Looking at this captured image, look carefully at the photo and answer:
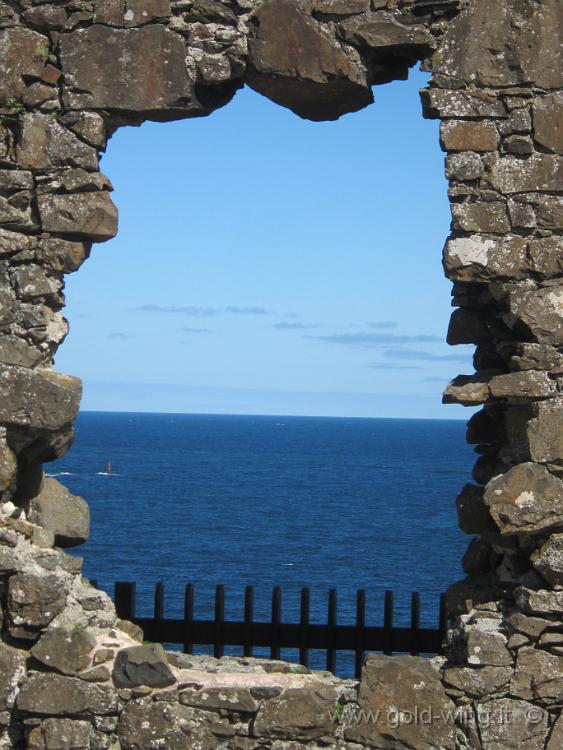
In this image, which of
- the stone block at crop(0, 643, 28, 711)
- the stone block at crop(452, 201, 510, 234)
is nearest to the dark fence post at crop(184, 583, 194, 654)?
the stone block at crop(0, 643, 28, 711)

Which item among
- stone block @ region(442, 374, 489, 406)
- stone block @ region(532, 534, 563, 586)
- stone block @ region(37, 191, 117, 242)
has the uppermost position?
stone block @ region(37, 191, 117, 242)

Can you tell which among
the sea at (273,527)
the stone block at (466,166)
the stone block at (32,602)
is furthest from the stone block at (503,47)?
the sea at (273,527)

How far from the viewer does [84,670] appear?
236 inches

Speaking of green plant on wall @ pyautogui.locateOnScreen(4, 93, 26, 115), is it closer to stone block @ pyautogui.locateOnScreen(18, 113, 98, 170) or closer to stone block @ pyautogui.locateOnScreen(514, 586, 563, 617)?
stone block @ pyautogui.locateOnScreen(18, 113, 98, 170)

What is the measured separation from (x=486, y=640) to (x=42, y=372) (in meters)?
2.77

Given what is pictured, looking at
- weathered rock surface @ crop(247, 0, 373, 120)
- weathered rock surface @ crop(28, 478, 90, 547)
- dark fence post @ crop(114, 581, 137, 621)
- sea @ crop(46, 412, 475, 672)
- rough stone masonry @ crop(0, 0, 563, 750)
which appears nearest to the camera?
rough stone masonry @ crop(0, 0, 563, 750)

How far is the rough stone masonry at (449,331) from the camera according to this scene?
19.1ft

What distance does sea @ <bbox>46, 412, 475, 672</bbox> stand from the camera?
3192 centimetres

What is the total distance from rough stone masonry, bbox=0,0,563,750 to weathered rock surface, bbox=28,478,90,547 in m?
0.06

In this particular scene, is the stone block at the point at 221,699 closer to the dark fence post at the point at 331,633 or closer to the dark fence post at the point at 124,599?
the dark fence post at the point at 331,633

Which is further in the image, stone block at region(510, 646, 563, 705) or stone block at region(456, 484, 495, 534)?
stone block at region(456, 484, 495, 534)

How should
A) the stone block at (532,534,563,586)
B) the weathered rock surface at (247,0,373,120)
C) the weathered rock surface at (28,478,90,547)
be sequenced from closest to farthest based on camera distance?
the stone block at (532,534,563,586) → the weathered rock surface at (247,0,373,120) → the weathered rock surface at (28,478,90,547)

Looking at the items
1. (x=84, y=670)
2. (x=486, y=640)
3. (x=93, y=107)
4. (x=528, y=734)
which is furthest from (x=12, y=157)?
(x=528, y=734)

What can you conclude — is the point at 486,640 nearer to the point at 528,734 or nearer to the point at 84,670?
the point at 528,734
